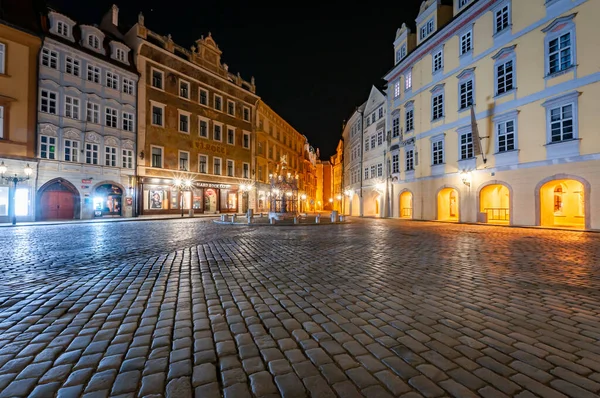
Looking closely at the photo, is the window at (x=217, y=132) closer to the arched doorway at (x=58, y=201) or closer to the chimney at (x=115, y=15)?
the chimney at (x=115, y=15)

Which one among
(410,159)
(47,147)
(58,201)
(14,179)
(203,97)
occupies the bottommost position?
(58,201)

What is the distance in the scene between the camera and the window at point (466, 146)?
21.7 m

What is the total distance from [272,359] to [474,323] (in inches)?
96.3

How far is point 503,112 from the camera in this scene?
760 inches

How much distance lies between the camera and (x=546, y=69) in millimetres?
17172

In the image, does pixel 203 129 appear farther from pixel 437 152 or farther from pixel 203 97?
pixel 437 152

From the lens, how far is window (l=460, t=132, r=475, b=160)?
21672 millimetres

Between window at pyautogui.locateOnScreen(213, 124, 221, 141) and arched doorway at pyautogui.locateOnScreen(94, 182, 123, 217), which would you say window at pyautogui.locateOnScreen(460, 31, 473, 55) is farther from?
arched doorway at pyautogui.locateOnScreen(94, 182, 123, 217)

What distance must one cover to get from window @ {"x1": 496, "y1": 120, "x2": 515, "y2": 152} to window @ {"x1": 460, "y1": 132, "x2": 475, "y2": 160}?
188cm

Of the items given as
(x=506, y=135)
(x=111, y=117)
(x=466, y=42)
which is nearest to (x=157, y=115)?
(x=111, y=117)

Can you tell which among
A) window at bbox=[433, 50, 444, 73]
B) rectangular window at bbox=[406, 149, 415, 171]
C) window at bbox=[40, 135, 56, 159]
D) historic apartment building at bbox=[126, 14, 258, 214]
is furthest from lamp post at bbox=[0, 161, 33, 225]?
window at bbox=[433, 50, 444, 73]

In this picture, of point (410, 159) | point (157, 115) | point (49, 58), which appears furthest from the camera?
point (157, 115)

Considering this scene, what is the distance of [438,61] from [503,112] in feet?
27.5

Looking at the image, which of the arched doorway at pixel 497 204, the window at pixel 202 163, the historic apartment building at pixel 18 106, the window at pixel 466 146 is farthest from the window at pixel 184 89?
the arched doorway at pixel 497 204
